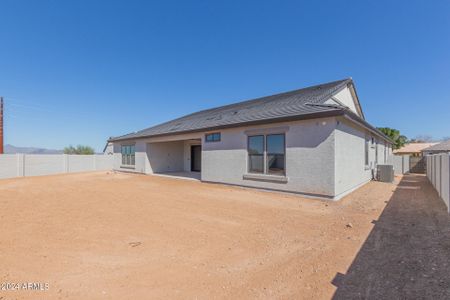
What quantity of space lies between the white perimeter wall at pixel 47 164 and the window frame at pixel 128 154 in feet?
17.7

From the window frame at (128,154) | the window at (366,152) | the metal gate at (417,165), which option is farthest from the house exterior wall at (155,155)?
the metal gate at (417,165)

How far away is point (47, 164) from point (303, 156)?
2339cm

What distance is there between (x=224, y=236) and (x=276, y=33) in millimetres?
13653

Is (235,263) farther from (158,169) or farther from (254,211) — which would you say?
(158,169)

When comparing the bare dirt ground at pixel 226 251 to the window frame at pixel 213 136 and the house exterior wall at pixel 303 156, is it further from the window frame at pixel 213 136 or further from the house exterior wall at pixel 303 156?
the window frame at pixel 213 136

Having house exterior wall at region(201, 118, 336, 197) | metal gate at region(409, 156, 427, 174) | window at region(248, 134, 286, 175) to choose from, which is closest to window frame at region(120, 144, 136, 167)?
house exterior wall at region(201, 118, 336, 197)

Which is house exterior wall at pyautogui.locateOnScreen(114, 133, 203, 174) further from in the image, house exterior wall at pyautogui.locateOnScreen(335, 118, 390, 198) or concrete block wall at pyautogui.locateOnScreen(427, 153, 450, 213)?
concrete block wall at pyautogui.locateOnScreen(427, 153, 450, 213)

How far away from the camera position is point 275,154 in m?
9.40

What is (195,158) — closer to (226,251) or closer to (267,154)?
(267,154)

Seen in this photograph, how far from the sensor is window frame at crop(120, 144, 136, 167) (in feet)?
63.9

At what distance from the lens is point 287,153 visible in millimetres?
8898

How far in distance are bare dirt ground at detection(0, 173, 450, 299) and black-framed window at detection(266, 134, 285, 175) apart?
8.44 feet

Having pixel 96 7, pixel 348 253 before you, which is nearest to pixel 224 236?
pixel 348 253

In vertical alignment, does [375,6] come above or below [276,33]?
below
